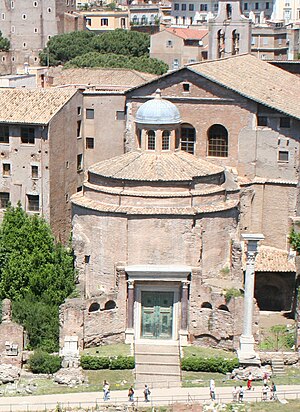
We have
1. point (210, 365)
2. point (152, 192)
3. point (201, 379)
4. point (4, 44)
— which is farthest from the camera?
point (4, 44)

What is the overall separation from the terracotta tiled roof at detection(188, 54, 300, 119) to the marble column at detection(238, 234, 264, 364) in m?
10.5

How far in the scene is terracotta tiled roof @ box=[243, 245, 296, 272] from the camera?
1998 inches

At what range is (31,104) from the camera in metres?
55.0

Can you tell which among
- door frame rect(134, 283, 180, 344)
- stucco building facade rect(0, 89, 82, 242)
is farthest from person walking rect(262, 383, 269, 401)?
stucco building facade rect(0, 89, 82, 242)

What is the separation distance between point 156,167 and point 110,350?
29.8 feet

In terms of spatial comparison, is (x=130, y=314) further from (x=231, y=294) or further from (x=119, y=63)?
(x=119, y=63)

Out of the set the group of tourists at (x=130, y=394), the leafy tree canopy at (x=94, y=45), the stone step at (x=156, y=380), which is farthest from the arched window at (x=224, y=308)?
the leafy tree canopy at (x=94, y=45)

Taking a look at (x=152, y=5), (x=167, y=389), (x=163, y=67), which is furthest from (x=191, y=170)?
(x=152, y=5)

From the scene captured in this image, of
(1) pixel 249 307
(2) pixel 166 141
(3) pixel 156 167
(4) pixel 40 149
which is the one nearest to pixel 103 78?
(4) pixel 40 149

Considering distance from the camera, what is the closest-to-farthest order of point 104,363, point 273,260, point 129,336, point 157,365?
1. point 104,363
2. point 157,365
3. point 129,336
4. point 273,260

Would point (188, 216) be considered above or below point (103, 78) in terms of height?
below

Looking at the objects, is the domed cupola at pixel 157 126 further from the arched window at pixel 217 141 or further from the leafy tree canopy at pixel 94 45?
the leafy tree canopy at pixel 94 45

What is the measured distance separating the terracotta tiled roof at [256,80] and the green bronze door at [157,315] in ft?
40.2

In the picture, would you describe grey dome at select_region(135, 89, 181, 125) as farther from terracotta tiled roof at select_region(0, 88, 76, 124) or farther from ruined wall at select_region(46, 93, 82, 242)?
ruined wall at select_region(46, 93, 82, 242)
